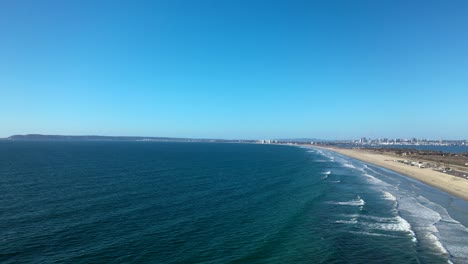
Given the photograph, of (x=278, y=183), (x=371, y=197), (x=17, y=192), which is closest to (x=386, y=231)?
(x=371, y=197)

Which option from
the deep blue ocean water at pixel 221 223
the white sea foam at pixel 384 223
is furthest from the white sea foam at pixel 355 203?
the white sea foam at pixel 384 223

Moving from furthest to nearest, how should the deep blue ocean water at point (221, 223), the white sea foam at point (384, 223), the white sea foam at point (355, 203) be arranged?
the white sea foam at point (355, 203) < the white sea foam at point (384, 223) < the deep blue ocean water at point (221, 223)

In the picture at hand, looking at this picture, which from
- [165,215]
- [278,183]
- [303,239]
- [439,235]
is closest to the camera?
[303,239]

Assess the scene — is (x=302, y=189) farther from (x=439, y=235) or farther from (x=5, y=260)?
(x=5, y=260)

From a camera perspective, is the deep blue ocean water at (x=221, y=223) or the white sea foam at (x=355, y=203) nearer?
the deep blue ocean water at (x=221, y=223)

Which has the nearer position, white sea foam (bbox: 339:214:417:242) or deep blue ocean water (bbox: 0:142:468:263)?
deep blue ocean water (bbox: 0:142:468:263)

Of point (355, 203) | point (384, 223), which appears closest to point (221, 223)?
point (384, 223)

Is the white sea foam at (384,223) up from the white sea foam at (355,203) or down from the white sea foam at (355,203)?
down

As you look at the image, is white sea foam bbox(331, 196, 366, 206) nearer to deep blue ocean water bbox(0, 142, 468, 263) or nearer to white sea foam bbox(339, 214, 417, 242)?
deep blue ocean water bbox(0, 142, 468, 263)

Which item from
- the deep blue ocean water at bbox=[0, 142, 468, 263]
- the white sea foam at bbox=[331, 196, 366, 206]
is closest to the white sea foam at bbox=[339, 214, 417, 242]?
the deep blue ocean water at bbox=[0, 142, 468, 263]

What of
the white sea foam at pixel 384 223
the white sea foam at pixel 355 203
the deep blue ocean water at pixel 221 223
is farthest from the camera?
the white sea foam at pixel 355 203

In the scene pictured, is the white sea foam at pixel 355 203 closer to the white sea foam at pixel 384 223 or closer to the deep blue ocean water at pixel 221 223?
the deep blue ocean water at pixel 221 223
